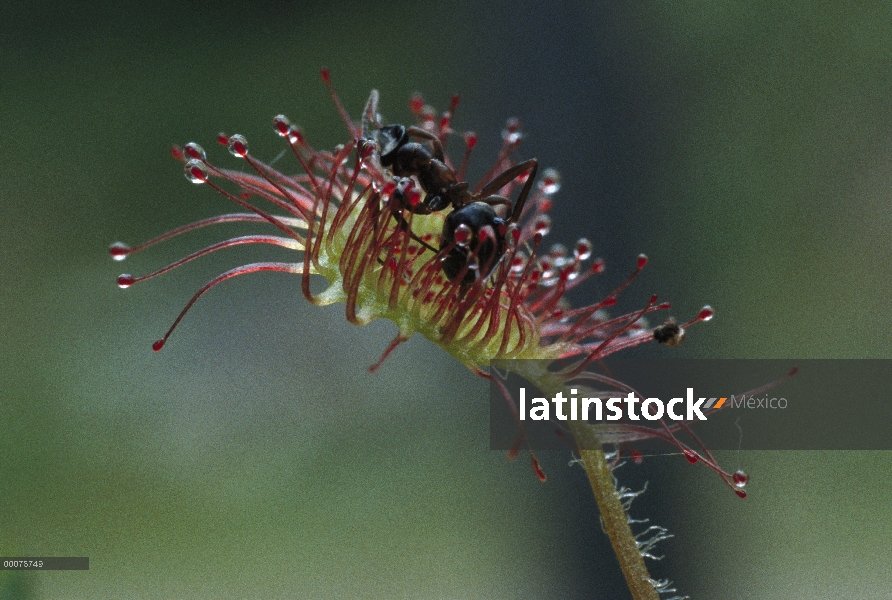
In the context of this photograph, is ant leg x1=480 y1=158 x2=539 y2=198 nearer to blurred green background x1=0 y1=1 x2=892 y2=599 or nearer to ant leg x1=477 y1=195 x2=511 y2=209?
ant leg x1=477 y1=195 x2=511 y2=209

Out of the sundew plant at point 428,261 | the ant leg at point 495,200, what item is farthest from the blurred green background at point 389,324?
the ant leg at point 495,200

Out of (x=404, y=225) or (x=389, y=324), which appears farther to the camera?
(x=389, y=324)

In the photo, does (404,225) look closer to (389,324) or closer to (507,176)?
(507,176)

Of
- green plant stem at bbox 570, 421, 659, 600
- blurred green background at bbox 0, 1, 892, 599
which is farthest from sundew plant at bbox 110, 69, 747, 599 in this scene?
blurred green background at bbox 0, 1, 892, 599

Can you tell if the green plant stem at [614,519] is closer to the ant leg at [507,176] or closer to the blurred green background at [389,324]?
the ant leg at [507,176]

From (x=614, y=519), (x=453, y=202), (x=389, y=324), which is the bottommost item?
(x=614, y=519)

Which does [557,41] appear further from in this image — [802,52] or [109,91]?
[109,91]

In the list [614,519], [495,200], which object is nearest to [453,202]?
[495,200]
